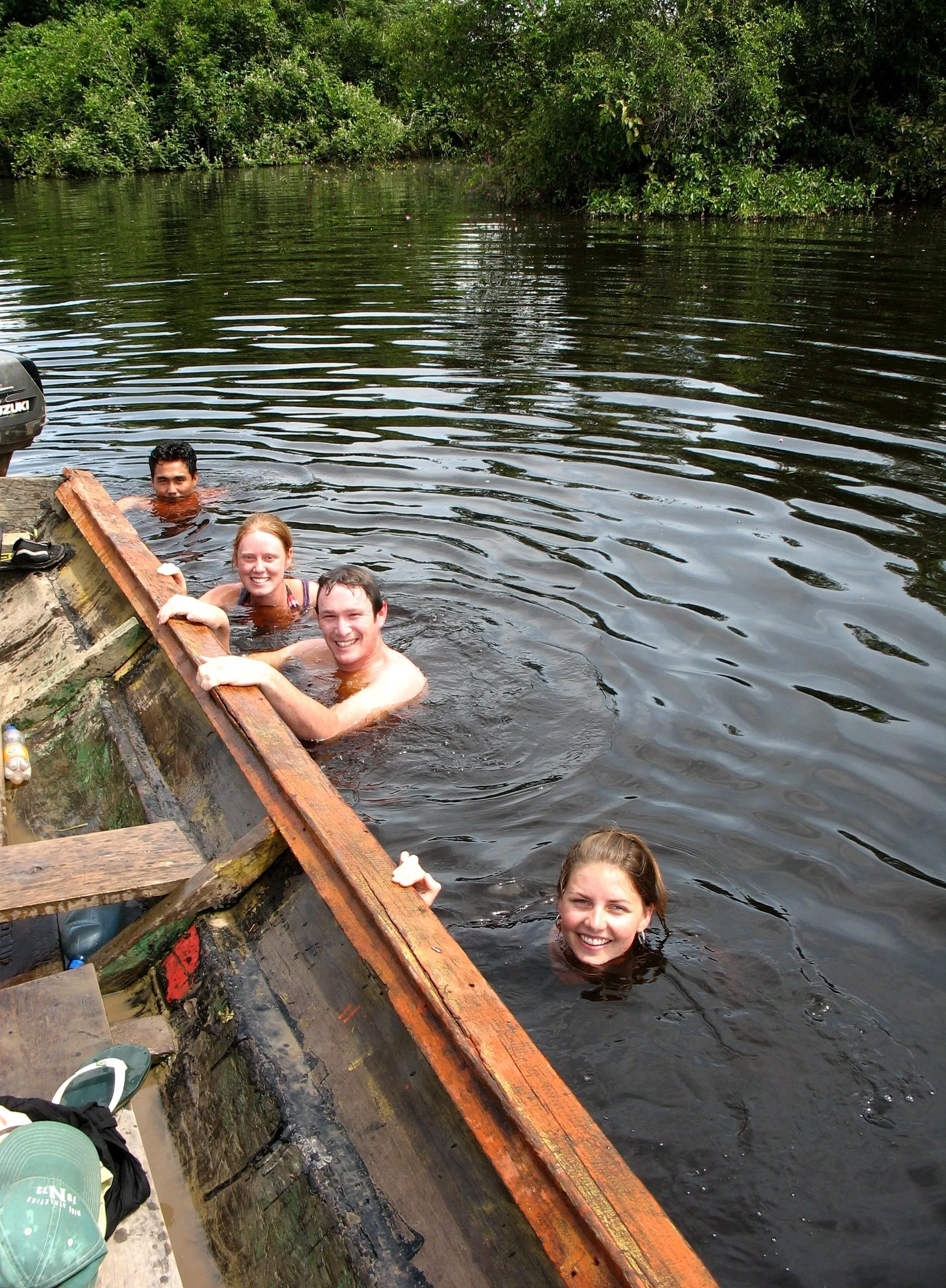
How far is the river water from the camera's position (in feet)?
10.8

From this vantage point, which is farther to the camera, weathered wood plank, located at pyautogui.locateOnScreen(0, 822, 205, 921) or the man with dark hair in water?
the man with dark hair in water

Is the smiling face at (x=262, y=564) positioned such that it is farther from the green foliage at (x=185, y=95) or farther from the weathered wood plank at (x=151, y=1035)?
the green foliage at (x=185, y=95)

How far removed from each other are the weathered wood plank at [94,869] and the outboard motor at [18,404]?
433 cm

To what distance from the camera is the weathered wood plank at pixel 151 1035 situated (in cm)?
301

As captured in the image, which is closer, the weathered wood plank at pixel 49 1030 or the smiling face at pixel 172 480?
the weathered wood plank at pixel 49 1030

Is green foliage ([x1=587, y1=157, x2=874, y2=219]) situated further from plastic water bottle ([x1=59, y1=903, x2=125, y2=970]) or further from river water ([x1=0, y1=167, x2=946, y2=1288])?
plastic water bottle ([x1=59, y1=903, x2=125, y2=970])

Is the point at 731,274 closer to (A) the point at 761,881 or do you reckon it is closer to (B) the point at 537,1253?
(A) the point at 761,881

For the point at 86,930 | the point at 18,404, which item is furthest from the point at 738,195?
the point at 86,930

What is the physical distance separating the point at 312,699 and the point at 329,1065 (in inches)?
109

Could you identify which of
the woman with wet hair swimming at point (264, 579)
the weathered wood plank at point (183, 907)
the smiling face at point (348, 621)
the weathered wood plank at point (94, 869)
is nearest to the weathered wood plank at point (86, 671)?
the woman with wet hair swimming at point (264, 579)

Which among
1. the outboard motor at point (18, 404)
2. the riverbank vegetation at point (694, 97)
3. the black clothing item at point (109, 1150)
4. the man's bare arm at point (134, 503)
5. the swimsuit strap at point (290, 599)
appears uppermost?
the riverbank vegetation at point (694, 97)

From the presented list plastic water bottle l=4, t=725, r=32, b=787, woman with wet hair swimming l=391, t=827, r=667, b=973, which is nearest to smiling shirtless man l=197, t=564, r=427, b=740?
plastic water bottle l=4, t=725, r=32, b=787

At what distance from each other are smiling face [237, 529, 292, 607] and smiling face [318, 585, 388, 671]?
0.99m

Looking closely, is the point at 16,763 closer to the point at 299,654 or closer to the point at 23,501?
the point at 299,654
